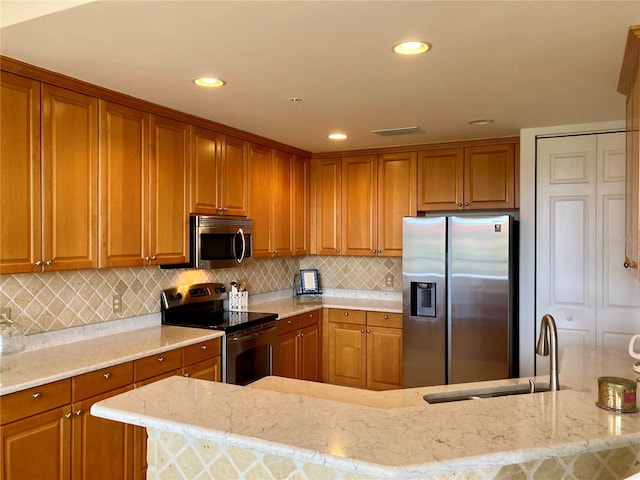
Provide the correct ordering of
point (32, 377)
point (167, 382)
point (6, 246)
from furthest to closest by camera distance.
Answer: point (6, 246) → point (32, 377) → point (167, 382)

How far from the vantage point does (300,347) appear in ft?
14.1

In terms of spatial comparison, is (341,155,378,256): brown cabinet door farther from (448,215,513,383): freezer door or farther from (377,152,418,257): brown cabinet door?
(448,215,513,383): freezer door

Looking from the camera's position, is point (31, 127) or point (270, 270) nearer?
point (31, 127)

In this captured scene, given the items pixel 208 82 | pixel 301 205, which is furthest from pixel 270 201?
pixel 208 82

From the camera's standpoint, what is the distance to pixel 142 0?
171cm

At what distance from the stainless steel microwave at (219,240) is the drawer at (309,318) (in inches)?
30.5

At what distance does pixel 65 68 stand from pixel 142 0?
0.99 meters

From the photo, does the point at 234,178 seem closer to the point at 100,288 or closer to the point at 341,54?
the point at 100,288

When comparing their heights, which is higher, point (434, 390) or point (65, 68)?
point (65, 68)

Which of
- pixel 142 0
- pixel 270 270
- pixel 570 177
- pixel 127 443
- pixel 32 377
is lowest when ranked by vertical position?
pixel 127 443

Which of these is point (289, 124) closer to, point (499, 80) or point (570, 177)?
point (499, 80)

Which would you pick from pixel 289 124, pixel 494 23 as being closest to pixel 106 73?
pixel 289 124

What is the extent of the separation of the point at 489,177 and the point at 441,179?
42 centimetres

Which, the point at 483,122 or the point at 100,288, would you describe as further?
the point at 483,122
